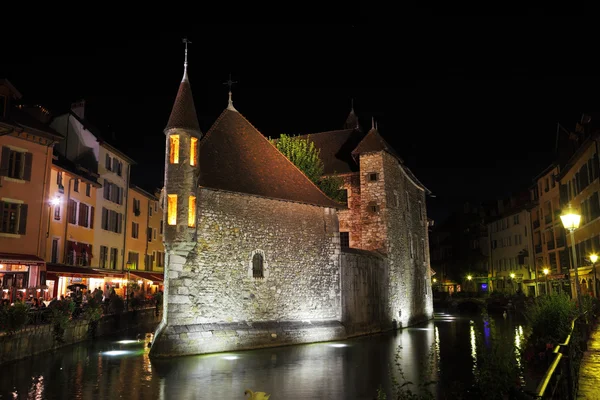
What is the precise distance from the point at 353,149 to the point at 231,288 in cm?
1463

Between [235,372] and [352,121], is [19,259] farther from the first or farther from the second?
[352,121]

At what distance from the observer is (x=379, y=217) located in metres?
27.5

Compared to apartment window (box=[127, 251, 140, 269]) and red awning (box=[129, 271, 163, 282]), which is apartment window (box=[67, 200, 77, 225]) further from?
apartment window (box=[127, 251, 140, 269])

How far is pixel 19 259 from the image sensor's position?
22.3 m

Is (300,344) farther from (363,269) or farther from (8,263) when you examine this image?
(8,263)

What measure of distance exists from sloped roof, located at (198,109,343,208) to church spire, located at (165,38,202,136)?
1.08 m

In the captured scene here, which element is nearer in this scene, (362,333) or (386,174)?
(362,333)

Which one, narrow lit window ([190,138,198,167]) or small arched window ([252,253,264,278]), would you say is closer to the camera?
narrow lit window ([190,138,198,167])

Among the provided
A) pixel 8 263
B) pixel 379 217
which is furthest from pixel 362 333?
pixel 8 263

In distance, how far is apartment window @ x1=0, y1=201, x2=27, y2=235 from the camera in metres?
22.7

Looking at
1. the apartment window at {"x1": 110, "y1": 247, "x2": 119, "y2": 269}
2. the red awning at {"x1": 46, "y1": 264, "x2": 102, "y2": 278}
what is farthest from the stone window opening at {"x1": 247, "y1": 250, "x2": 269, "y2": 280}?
the apartment window at {"x1": 110, "y1": 247, "x2": 119, "y2": 269}

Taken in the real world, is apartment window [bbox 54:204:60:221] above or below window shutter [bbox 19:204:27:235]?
above

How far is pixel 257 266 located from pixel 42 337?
810 centimetres

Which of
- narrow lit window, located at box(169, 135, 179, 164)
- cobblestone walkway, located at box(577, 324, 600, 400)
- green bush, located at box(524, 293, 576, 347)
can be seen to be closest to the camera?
cobblestone walkway, located at box(577, 324, 600, 400)
